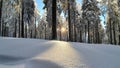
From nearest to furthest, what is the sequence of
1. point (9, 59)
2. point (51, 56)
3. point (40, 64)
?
point (40, 64)
point (9, 59)
point (51, 56)

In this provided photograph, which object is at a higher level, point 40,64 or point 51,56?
point 51,56

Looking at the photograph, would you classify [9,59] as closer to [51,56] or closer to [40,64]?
[40,64]

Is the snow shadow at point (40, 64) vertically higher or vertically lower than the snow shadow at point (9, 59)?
lower

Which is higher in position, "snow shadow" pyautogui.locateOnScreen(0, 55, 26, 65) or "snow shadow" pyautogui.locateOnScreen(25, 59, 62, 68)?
"snow shadow" pyautogui.locateOnScreen(0, 55, 26, 65)

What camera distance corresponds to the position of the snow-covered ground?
243 inches

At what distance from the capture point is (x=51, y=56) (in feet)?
22.1

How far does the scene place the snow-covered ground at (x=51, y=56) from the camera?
6184mm

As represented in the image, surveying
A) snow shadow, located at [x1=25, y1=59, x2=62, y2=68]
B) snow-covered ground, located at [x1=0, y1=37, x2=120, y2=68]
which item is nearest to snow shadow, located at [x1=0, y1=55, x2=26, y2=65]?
snow-covered ground, located at [x1=0, y1=37, x2=120, y2=68]

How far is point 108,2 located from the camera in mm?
46719

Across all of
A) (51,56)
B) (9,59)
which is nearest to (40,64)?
(51,56)

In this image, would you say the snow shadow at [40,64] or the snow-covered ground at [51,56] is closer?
the snow shadow at [40,64]

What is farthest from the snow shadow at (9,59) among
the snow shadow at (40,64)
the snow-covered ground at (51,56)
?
the snow shadow at (40,64)

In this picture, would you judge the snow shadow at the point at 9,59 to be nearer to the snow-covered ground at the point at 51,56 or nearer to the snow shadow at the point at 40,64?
the snow-covered ground at the point at 51,56

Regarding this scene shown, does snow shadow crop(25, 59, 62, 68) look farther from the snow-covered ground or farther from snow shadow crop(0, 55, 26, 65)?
snow shadow crop(0, 55, 26, 65)
